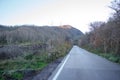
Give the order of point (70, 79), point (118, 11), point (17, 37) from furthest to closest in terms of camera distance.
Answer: point (17, 37) < point (118, 11) < point (70, 79)

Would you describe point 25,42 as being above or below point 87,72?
above

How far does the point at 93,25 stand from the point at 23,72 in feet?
206

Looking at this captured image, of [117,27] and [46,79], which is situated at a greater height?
[117,27]

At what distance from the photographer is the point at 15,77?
48.9 ft

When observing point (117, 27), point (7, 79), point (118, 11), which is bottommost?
point (7, 79)

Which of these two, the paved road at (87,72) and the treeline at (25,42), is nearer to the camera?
the paved road at (87,72)

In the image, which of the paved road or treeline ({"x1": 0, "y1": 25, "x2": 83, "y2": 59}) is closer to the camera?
the paved road

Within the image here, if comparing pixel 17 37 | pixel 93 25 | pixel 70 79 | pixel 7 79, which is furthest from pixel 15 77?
pixel 17 37

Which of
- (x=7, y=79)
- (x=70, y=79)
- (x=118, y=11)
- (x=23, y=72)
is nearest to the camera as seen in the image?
(x=70, y=79)

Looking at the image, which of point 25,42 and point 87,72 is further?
point 25,42

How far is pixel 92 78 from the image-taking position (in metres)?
13.0

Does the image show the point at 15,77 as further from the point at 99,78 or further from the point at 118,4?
the point at 118,4

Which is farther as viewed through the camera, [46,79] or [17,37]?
[17,37]

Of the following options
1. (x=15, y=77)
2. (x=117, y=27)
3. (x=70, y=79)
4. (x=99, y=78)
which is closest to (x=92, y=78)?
(x=99, y=78)
